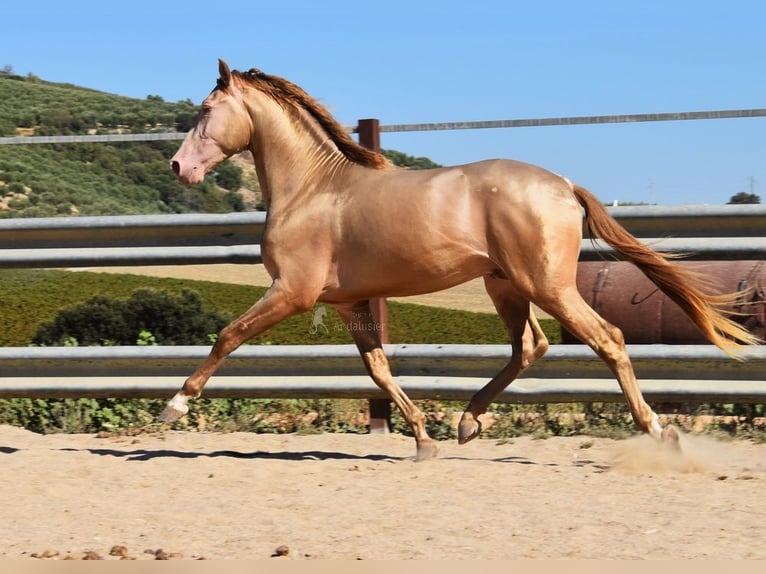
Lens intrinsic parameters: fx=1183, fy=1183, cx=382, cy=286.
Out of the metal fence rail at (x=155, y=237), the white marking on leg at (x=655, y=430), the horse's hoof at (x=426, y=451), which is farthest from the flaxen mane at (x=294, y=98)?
the white marking on leg at (x=655, y=430)

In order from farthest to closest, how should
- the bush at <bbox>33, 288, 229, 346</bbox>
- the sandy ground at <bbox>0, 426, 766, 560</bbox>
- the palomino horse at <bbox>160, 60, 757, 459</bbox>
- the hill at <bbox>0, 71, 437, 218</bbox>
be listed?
the hill at <bbox>0, 71, 437, 218</bbox>, the bush at <bbox>33, 288, 229, 346</bbox>, the palomino horse at <bbox>160, 60, 757, 459</bbox>, the sandy ground at <bbox>0, 426, 766, 560</bbox>

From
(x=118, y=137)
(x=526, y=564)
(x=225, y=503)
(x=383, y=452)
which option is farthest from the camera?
(x=118, y=137)

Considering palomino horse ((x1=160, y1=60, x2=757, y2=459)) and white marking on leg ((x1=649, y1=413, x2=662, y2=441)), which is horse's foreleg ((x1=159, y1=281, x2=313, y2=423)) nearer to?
palomino horse ((x1=160, y1=60, x2=757, y2=459))

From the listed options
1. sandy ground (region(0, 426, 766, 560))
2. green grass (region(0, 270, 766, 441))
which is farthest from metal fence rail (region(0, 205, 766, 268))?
sandy ground (region(0, 426, 766, 560))

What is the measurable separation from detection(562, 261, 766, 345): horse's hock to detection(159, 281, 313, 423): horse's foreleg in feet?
6.90

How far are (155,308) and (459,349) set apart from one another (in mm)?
3824

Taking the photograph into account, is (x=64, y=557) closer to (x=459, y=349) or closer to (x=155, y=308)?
(x=459, y=349)

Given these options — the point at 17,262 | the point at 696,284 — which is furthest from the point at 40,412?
the point at 696,284

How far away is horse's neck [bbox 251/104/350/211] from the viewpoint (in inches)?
256

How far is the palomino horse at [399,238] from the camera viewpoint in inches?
233

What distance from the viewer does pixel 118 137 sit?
7.21 m

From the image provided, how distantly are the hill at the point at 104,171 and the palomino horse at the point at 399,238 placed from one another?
515mm

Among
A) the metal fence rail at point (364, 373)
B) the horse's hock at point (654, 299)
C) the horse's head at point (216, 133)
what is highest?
the horse's head at point (216, 133)

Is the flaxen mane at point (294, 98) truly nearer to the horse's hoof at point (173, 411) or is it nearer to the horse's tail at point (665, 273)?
the horse's tail at point (665, 273)
